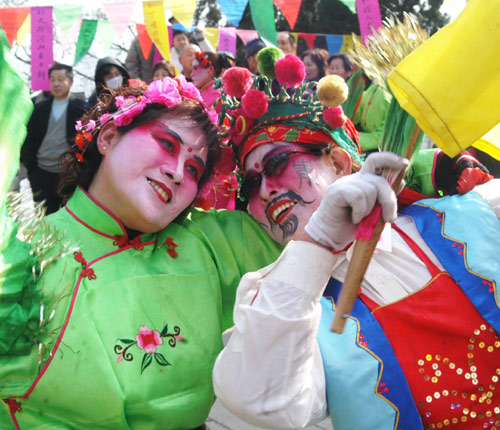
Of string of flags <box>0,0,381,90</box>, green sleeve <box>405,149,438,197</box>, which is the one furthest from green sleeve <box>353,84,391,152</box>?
string of flags <box>0,0,381,90</box>

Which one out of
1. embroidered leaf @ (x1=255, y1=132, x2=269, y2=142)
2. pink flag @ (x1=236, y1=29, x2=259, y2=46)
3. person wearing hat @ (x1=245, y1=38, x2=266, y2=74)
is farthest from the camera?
pink flag @ (x1=236, y1=29, x2=259, y2=46)

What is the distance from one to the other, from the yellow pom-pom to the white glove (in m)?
0.58

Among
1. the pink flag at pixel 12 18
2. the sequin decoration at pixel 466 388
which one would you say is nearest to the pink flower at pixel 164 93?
the sequin decoration at pixel 466 388

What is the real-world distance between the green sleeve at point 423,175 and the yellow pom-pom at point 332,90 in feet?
1.36

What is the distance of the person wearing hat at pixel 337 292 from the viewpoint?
4.65 feet

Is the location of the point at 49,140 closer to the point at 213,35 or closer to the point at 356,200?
the point at 356,200

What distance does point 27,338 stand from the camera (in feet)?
5.45

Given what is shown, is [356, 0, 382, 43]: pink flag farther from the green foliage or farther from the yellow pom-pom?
the yellow pom-pom

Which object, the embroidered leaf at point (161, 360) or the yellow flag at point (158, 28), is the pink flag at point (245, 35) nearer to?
the yellow flag at point (158, 28)

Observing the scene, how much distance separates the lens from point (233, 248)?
208 cm

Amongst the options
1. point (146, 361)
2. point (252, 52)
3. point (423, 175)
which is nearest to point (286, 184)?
point (423, 175)

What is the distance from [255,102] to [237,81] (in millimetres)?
121

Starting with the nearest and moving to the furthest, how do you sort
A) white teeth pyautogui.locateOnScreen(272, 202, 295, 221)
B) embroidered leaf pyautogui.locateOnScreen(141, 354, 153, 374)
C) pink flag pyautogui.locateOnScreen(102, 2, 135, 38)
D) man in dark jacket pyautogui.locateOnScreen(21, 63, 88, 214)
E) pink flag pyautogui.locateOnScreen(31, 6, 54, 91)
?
embroidered leaf pyautogui.locateOnScreen(141, 354, 153, 374), white teeth pyautogui.locateOnScreen(272, 202, 295, 221), man in dark jacket pyautogui.locateOnScreen(21, 63, 88, 214), pink flag pyautogui.locateOnScreen(31, 6, 54, 91), pink flag pyautogui.locateOnScreen(102, 2, 135, 38)

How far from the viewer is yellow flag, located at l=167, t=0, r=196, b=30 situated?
695 cm
